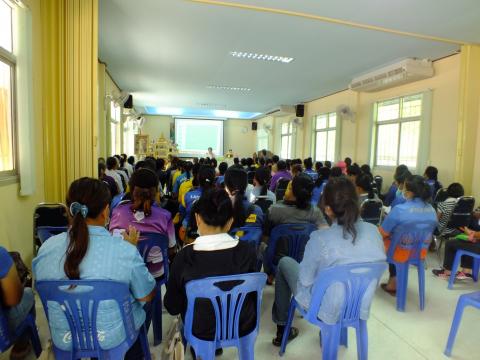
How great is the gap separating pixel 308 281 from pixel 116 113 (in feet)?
26.3

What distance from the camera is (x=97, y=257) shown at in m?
1.23

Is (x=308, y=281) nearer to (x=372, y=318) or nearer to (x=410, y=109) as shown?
(x=372, y=318)

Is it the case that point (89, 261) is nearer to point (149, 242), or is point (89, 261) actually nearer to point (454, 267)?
point (149, 242)

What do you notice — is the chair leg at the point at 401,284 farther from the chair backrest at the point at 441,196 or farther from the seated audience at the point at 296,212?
the chair backrest at the point at 441,196

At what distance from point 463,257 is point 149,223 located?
10.2 feet

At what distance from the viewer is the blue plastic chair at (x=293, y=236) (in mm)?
2295

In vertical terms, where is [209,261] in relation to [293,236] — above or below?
above

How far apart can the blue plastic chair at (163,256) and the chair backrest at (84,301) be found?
56cm

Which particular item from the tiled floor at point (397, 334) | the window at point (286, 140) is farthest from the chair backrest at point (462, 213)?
the window at point (286, 140)

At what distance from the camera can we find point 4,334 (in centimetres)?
133

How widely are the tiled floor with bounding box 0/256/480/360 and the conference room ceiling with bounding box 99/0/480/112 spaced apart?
3.15 m

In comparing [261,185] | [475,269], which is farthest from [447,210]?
[261,185]

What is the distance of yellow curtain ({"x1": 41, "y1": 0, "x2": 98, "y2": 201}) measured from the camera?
10.8ft

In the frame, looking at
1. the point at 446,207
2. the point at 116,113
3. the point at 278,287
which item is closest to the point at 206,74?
the point at 116,113
